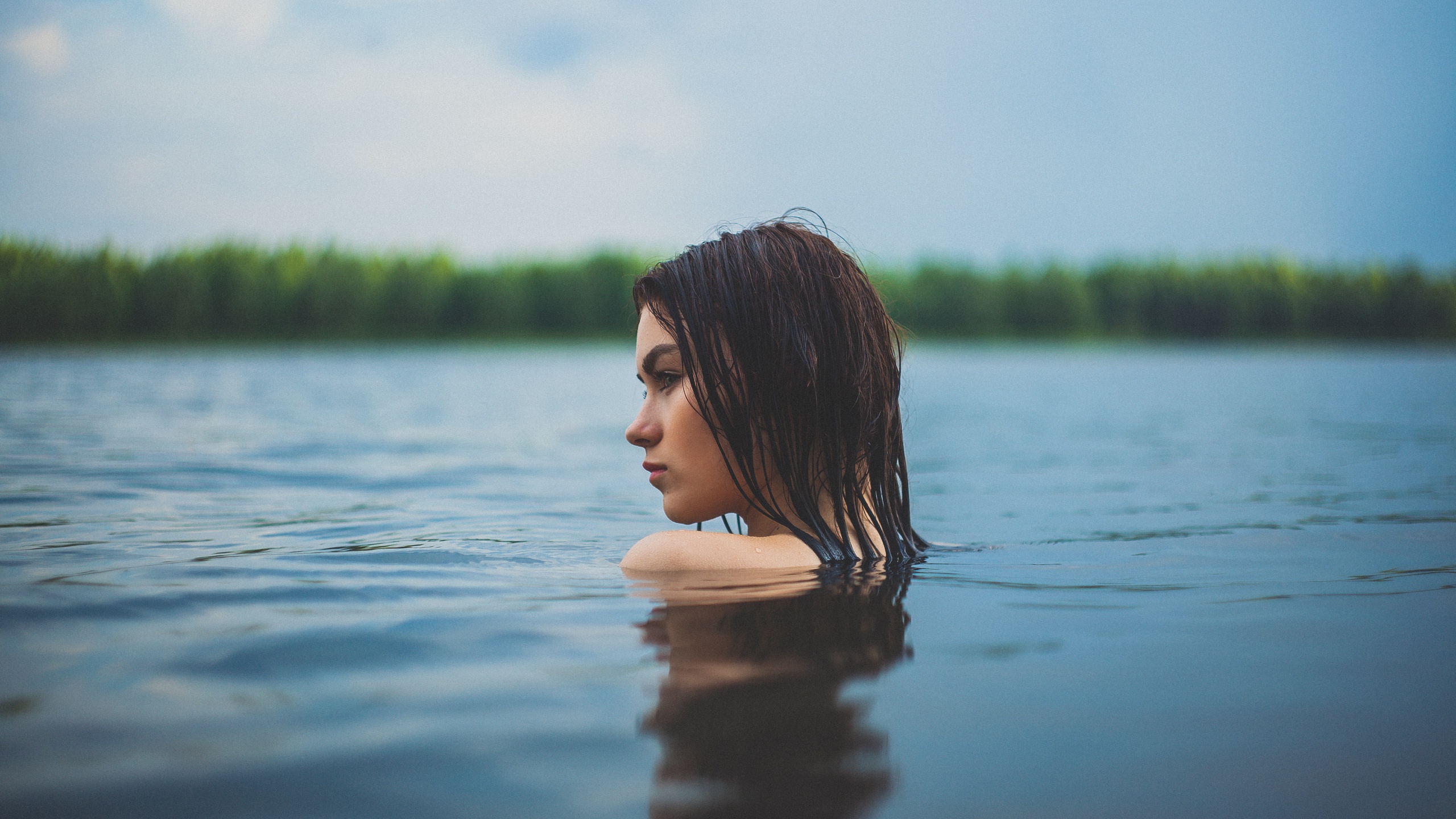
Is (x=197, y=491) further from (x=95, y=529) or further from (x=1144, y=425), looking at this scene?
(x=1144, y=425)

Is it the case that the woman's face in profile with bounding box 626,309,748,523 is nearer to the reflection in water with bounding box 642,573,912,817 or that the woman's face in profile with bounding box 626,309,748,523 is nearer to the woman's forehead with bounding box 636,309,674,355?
the woman's forehead with bounding box 636,309,674,355

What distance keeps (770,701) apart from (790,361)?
4.36ft

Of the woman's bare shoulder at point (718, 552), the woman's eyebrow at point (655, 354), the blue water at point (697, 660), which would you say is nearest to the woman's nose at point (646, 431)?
the woman's eyebrow at point (655, 354)

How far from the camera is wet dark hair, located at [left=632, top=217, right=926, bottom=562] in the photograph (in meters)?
2.95

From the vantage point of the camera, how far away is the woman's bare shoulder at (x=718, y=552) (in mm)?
3010

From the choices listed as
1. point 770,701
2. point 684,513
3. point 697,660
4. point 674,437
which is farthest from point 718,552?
point 770,701

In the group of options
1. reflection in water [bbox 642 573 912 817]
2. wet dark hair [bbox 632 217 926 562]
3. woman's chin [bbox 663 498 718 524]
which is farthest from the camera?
woman's chin [bbox 663 498 718 524]

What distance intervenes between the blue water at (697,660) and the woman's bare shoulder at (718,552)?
79 millimetres

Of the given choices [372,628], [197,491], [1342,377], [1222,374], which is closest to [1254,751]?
[372,628]

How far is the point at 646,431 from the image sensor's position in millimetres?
3016

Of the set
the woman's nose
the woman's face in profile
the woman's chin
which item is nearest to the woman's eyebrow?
the woman's face in profile

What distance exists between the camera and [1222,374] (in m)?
30.1

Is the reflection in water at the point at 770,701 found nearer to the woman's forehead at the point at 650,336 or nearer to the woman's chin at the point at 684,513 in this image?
the woman's chin at the point at 684,513

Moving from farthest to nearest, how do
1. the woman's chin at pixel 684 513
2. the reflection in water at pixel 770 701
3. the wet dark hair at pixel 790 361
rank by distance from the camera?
the woman's chin at pixel 684 513
the wet dark hair at pixel 790 361
the reflection in water at pixel 770 701
